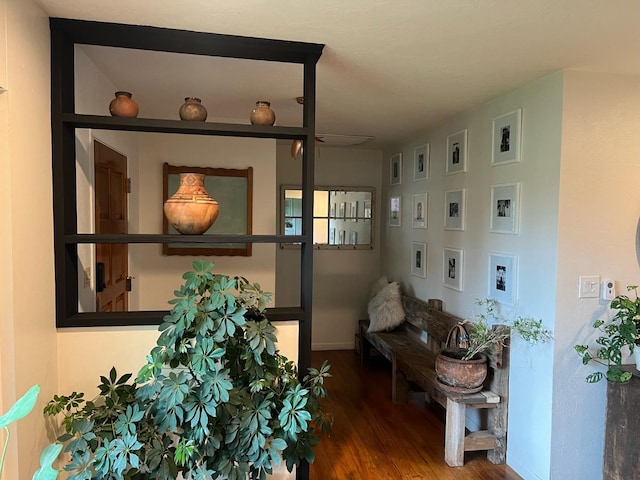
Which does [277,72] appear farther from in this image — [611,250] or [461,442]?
[461,442]

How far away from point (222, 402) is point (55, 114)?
1332 millimetres

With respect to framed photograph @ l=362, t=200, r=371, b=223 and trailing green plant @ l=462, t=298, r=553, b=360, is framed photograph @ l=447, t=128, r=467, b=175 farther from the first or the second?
framed photograph @ l=362, t=200, r=371, b=223

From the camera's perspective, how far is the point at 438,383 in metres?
2.79

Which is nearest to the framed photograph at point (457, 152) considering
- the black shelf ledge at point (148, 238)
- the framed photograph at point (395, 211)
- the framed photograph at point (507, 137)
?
the framed photograph at point (507, 137)

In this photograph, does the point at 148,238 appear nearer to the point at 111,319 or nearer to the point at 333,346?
the point at 111,319

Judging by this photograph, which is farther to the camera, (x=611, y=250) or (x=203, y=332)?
(x=611, y=250)

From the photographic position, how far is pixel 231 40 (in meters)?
1.85

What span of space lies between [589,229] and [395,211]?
7.71 feet

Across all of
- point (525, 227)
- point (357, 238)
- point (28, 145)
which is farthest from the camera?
point (357, 238)

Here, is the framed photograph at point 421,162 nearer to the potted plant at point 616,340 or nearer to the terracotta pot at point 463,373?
the terracotta pot at point 463,373

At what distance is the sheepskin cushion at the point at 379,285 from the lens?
447 cm

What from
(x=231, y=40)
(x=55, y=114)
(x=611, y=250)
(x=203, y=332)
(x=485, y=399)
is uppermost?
(x=231, y=40)

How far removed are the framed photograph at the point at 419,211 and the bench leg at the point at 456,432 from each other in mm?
1652

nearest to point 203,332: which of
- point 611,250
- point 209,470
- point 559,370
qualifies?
point 209,470
